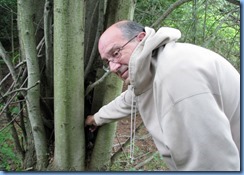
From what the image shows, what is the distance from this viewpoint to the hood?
1403mm

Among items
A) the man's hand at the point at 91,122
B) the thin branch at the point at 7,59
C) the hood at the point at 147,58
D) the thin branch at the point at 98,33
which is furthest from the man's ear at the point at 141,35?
the thin branch at the point at 7,59

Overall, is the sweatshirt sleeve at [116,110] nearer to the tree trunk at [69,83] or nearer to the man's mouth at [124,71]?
the tree trunk at [69,83]

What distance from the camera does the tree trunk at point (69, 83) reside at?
6.00 feet

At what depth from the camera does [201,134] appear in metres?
1.25

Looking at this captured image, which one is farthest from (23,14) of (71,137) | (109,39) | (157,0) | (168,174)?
(157,0)

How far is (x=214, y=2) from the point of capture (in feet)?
12.1

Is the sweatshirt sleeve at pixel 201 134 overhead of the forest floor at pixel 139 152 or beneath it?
overhead

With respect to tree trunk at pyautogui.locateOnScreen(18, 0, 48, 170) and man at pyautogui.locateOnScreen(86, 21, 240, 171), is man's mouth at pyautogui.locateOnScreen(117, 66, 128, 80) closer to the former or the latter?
man at pyautogui.locateOnScreen(86, 21, 240, 171)

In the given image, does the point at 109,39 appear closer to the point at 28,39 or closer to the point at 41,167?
the point at 28,39

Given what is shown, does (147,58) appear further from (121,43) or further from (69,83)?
(69,83)

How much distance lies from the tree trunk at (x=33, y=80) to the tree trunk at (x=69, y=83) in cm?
23

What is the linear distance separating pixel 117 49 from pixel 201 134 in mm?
640

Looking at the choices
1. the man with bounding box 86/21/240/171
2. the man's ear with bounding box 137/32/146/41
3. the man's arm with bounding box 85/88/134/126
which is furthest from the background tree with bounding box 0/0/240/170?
the man with bounding box 86/21/240/171

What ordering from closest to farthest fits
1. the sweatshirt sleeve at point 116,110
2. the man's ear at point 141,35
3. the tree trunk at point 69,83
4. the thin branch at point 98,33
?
the man's ear at point 141,35, the tree trunk at point 69,83, the sweatshirt sleeve at point 116,110, the thin branch at point 98,33
